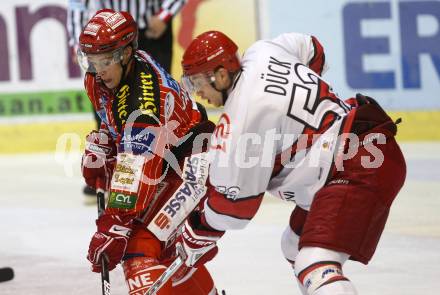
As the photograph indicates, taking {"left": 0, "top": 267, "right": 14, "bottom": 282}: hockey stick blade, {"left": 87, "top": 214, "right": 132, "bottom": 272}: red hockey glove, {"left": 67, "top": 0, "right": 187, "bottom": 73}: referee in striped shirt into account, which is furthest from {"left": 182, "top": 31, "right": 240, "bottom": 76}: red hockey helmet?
{"left": 67, "top": 0, "right": 187, "bottom": 73}: referee in striped shirt

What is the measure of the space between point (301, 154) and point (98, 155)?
3.33 ft

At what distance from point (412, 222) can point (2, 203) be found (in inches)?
106

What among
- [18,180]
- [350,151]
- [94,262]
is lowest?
[18,180]

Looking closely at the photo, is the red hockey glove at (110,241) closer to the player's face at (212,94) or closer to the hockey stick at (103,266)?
the hockey stick at (103,266)

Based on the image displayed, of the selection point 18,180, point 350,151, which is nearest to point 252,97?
point 350,151

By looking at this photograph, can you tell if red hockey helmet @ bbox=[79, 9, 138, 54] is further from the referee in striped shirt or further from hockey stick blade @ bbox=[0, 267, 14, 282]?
the referee in striped shirt

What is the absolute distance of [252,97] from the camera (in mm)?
3322

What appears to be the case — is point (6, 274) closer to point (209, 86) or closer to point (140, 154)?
point (140, 154)

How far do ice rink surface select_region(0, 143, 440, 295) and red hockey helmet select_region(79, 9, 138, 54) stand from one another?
1211 mm

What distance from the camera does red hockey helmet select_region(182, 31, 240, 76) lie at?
338 cm

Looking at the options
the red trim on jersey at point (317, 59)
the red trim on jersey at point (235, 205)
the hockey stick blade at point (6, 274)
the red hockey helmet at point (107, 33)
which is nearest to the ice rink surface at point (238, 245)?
the hockey stick blade at point (6, 274)

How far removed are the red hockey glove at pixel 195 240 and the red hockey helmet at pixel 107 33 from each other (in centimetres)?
65

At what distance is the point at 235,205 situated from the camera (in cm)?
341

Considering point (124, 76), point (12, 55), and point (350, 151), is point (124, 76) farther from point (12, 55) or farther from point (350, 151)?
point (12, 55)
